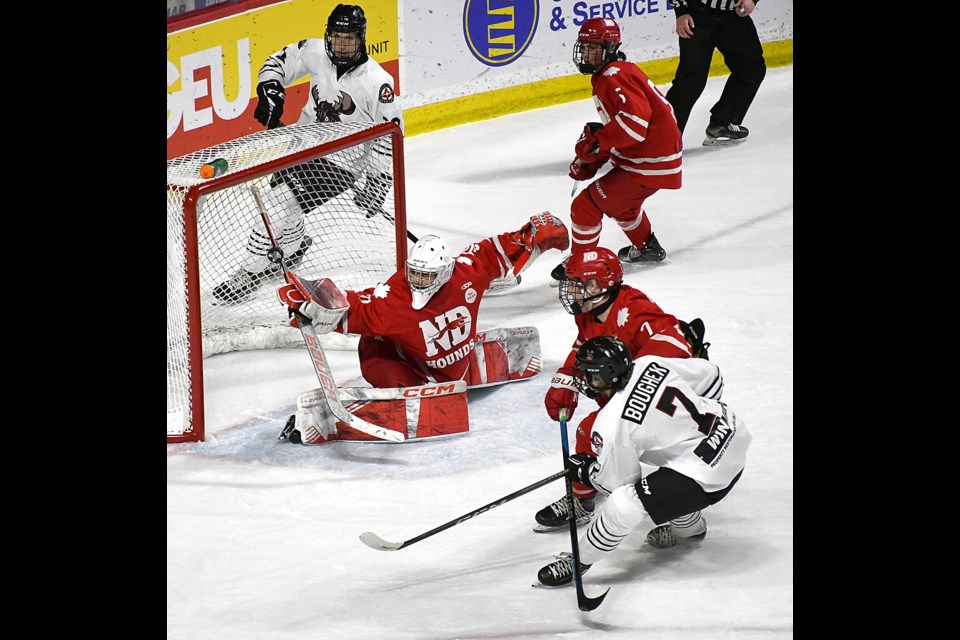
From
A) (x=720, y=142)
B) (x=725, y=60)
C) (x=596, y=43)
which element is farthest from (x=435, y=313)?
(x=725, y=60)

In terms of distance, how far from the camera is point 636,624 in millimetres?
4137

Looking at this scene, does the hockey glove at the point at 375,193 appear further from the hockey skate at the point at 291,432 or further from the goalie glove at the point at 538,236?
the hockey skate at the point at 291,432

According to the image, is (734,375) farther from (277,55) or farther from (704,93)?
(704,93)

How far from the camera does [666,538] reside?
4535 millimetres

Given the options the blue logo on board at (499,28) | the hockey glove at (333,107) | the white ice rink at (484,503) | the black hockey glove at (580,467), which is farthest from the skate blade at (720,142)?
the black hockey glove at (580,467)

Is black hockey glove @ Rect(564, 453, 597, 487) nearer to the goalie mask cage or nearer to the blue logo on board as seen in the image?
the goalie mask cage

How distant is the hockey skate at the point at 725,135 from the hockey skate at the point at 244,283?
252 cm

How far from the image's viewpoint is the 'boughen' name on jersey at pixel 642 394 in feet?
13.5

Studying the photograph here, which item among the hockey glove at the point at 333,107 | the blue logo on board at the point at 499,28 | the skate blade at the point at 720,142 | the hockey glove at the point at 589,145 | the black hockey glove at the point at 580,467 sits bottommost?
the black hockey glove at the point at 580,467

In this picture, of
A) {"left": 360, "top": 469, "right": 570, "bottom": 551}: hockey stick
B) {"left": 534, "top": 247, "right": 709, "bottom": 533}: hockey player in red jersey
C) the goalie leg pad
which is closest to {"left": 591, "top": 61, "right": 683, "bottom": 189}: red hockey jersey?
the goalie leg pad

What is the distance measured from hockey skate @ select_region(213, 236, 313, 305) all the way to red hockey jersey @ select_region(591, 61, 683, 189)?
4.30 ft

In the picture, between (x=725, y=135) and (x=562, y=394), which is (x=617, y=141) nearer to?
(x=725, y=135)

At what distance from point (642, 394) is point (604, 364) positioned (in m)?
0.13

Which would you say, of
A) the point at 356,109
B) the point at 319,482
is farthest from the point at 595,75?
the point at 319,482
